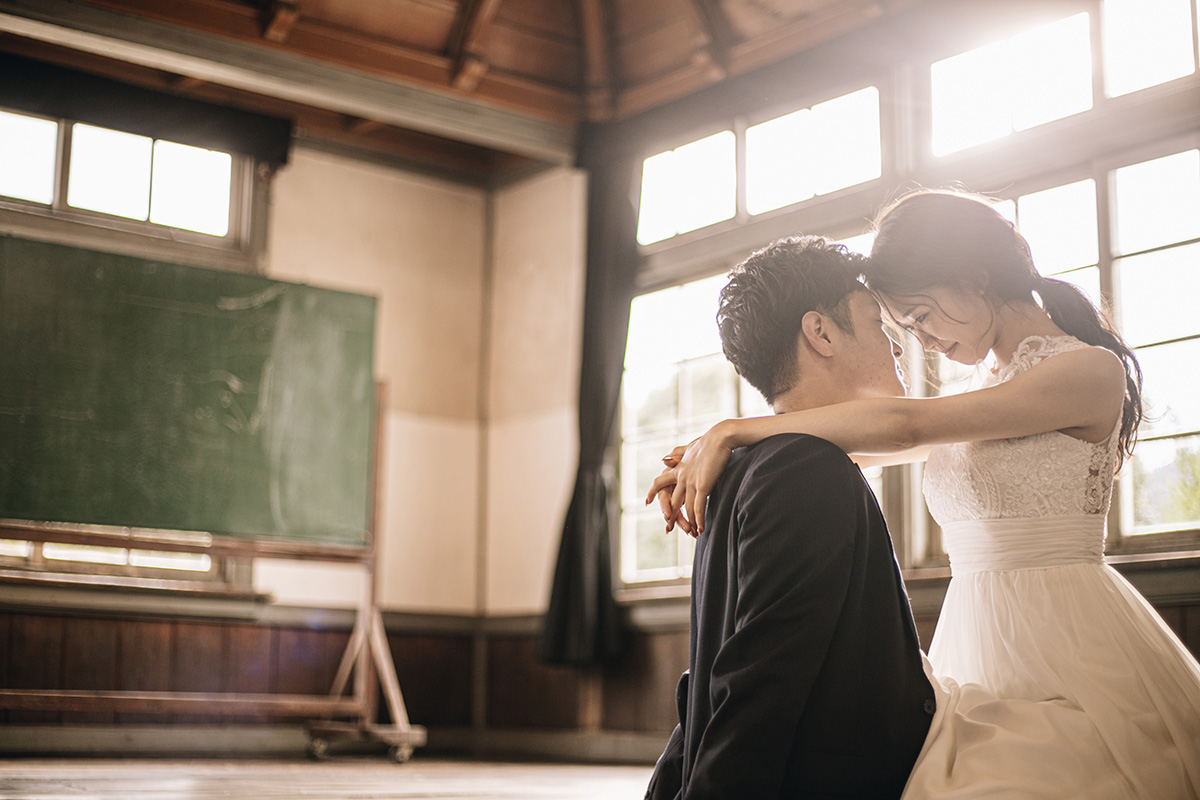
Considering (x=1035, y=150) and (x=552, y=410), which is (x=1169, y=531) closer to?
(x=1035, y=150)

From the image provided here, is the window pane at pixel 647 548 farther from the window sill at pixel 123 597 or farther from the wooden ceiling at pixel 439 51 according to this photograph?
the wooden ceiling at pixel 439 51

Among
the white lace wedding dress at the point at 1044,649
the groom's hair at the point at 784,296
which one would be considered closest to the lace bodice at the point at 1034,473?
the white lace wedding dress at the point at 1044,649

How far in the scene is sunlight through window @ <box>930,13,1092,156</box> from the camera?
16.9 feet

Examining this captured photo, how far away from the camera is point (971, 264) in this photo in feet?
6.79

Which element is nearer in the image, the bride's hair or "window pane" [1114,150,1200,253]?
the bride's hair

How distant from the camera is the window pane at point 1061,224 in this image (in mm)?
5031

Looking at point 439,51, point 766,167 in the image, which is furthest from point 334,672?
point 766,167

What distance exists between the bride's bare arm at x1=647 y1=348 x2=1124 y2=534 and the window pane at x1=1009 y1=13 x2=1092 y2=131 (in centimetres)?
360

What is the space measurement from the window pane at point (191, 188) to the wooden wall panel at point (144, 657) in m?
2.27

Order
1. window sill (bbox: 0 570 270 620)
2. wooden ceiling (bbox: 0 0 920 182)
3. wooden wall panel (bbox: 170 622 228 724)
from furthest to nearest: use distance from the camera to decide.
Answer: wooden wall panel (bbox: 170 622 228 724) → window sill (bbox: 0 570 270 620) → wooden ceiling (bbox: 0 0 920 182)

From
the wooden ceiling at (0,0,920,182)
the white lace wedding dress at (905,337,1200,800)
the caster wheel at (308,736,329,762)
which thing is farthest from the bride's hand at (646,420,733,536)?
the caster wheel at (308,736,329,762)

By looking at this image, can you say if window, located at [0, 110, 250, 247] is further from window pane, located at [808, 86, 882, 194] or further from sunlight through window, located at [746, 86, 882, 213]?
window pane, located at [808, 86, 882, 194]

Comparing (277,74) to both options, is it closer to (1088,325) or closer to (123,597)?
(123,597)

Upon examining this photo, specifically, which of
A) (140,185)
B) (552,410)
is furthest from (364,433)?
(140,185)
